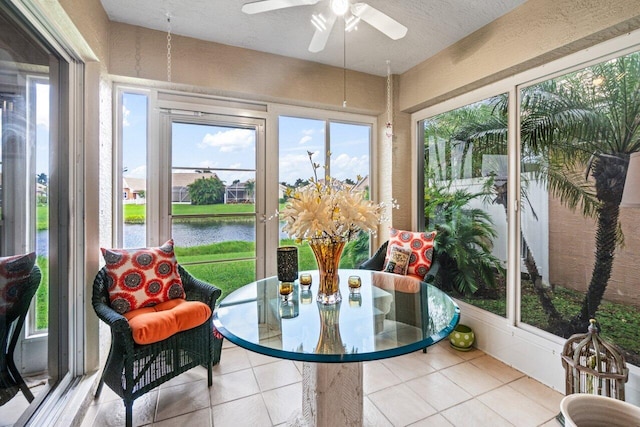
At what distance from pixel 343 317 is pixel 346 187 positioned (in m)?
0.62

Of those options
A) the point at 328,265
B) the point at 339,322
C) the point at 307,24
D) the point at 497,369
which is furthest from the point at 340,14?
the point at 497,369

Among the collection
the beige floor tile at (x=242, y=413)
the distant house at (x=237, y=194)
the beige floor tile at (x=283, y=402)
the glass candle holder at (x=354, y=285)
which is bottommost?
the beige floor tile at (x=242, y=413)

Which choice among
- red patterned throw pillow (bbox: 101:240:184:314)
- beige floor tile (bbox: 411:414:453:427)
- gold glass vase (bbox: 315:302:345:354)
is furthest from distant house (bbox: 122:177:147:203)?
beige floor tile (bbox: 411:414:453:427)

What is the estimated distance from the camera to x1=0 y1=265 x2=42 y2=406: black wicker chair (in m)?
1.25

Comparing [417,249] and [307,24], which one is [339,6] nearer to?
[307,24]

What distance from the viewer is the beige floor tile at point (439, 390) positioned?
73.3 inches

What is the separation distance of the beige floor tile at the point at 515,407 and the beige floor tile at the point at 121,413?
1984mm

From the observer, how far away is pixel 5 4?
1.27 metres

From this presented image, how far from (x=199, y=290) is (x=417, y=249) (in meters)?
1.83

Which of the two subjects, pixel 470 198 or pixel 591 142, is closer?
pixel 591 142

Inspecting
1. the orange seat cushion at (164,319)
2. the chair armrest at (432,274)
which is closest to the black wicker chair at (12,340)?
the orange seat cushion at (164,319)

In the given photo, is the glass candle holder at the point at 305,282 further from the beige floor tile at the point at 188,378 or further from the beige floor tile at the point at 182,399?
the beige floor tile at the point at 188,378

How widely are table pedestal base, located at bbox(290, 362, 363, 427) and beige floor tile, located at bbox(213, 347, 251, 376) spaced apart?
3.20 ft

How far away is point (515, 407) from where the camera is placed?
182 cm
